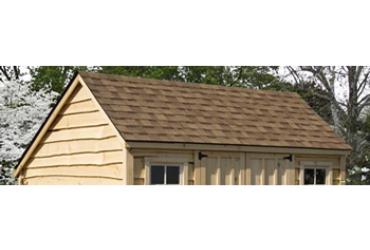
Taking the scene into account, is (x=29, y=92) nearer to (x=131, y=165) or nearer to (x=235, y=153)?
(x=131, y=165)

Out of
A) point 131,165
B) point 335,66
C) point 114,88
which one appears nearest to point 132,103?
point 114,88

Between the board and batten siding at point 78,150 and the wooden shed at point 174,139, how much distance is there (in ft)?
0.04

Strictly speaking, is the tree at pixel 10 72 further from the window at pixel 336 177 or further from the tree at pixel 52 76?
the window at pixel 336 177

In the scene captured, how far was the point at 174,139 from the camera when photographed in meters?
9.53

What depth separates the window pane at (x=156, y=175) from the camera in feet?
30.0

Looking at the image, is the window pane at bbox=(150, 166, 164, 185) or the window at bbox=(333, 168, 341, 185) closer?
the window pane at bbox=(150, 166, 164, 185)

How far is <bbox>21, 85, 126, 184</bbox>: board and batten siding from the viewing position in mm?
9312

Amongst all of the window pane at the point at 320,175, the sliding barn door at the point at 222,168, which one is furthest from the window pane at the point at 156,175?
the window pane at the point at 320,175

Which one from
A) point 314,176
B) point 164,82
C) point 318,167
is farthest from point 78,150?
point 318,167

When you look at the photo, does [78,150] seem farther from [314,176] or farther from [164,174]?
[314,176]

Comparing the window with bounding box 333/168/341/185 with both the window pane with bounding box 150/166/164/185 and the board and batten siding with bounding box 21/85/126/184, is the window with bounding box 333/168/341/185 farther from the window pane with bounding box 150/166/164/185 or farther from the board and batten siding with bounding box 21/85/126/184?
the board and batten siding with bounding box 21/85/126/184

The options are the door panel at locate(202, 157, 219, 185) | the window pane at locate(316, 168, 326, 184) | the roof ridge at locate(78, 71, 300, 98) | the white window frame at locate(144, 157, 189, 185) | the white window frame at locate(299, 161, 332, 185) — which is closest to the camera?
the white window frame at locate(144, 157, 189, 185)

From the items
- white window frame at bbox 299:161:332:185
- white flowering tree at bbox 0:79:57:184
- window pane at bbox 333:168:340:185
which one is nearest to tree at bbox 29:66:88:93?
white flowering tree at bbox 0:79:57:184

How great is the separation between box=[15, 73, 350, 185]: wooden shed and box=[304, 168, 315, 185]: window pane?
2cm
